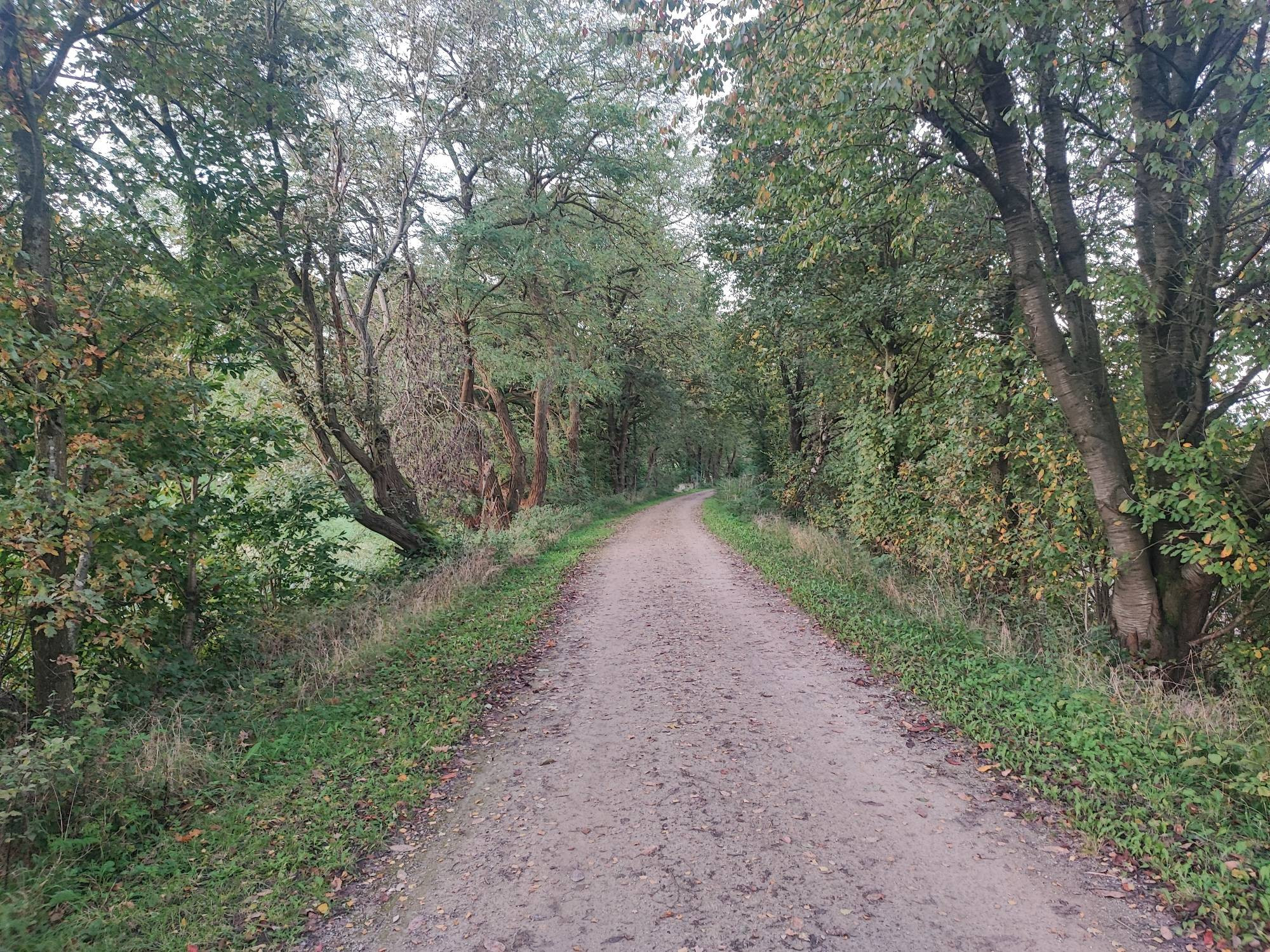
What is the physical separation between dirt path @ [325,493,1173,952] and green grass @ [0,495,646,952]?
1.30 feet

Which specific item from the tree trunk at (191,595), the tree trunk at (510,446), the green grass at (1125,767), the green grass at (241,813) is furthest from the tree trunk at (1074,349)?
the tree trunk at (510,446)

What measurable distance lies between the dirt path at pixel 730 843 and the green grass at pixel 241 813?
1.30 feet

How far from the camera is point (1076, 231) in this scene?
5.95m

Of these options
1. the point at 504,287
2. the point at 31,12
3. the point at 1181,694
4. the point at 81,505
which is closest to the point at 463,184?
the point at 504,287

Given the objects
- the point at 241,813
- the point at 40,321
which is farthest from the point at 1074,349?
the point at 40,321

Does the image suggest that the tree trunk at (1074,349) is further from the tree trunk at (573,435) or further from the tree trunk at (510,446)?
the tree trunk at (573,435)

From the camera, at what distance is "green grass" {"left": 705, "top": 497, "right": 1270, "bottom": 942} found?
2.98 meters

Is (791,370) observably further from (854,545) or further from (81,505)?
(81,505)

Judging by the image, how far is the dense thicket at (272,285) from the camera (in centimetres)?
434

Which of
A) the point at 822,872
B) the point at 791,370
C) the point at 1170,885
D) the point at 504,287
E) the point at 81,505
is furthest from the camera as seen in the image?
the point at 791,370

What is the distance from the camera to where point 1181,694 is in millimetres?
4996

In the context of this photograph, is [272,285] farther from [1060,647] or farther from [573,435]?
[573,435]

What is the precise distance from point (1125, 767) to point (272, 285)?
9.33m

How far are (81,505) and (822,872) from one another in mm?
4851
